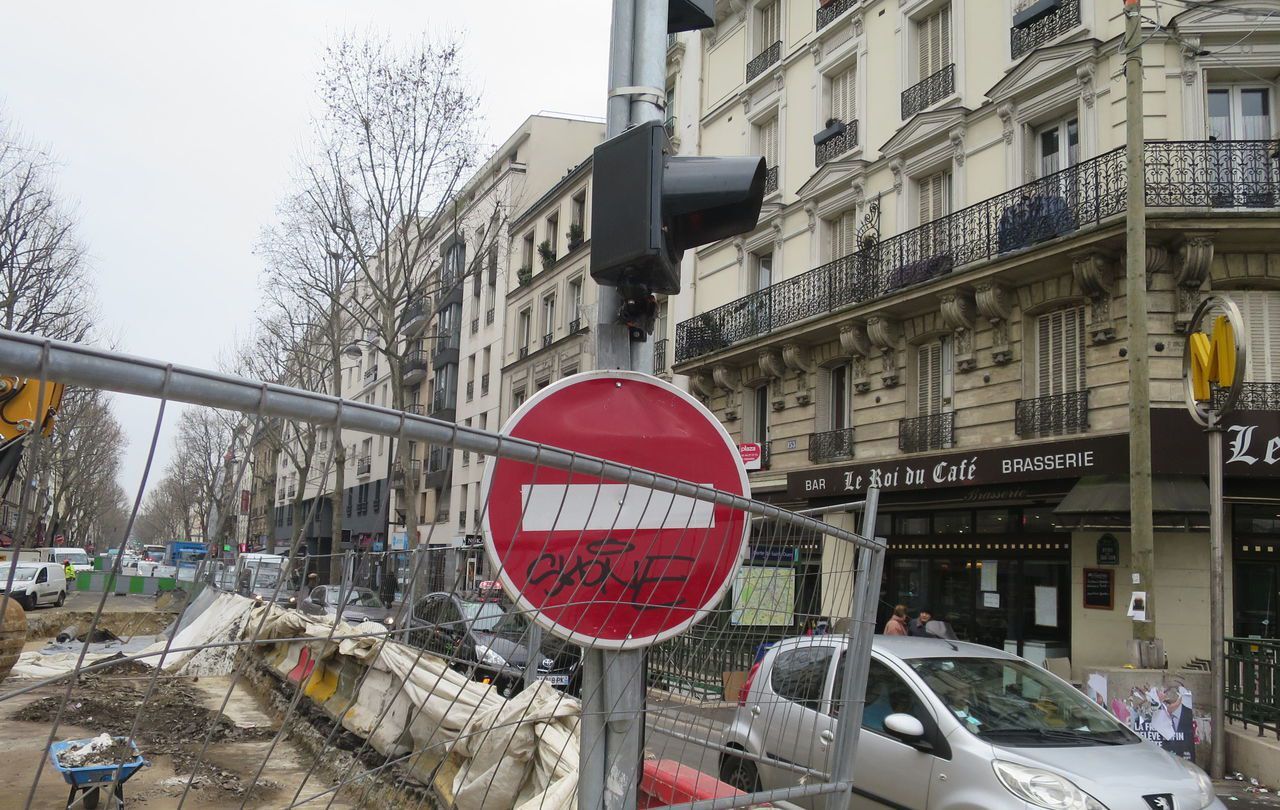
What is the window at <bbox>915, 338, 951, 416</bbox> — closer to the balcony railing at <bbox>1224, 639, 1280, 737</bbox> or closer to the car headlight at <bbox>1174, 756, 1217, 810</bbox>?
the balcony railing at <bbox>1224, 639, 1280, 737</bbox>

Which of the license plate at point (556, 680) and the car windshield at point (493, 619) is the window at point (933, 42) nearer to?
the license plate at point (556, 680)

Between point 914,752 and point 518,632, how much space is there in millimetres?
4398

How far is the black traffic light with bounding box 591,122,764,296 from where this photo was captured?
9.39ft

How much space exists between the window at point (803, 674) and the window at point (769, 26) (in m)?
23.5

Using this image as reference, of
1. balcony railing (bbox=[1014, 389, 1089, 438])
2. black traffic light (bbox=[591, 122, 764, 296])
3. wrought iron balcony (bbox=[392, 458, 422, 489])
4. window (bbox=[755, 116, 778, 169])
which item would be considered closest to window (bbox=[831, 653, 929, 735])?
wrought iron balcony (bbox=[392, 458, 422, 489])

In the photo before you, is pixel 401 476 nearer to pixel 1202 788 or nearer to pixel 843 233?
pixel 1202 788

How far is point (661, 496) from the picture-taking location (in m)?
2.43

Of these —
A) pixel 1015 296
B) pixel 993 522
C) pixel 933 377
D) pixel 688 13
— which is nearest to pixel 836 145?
pixel 933 377

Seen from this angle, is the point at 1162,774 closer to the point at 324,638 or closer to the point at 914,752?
the point at 914,752

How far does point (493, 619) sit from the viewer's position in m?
2.32

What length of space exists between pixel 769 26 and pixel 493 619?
25581 mm

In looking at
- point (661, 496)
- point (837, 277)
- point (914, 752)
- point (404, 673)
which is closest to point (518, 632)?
point (404, 673)

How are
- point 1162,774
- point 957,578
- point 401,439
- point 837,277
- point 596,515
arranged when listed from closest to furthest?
point 401,439 → point 596,515 → point 1162,774 → point 957,578 → point 837,277

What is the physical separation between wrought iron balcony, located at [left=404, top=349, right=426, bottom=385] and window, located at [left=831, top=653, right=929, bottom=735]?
47.4m
